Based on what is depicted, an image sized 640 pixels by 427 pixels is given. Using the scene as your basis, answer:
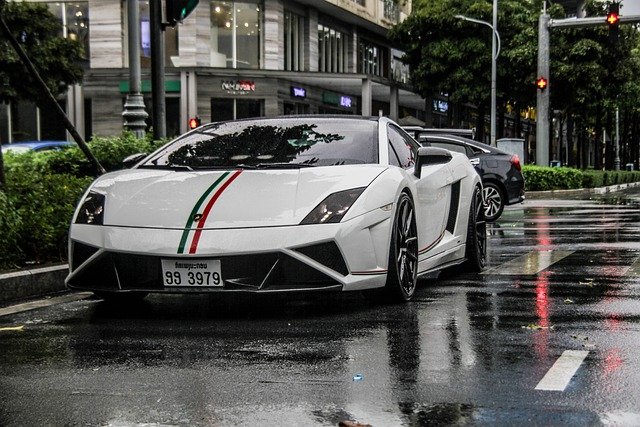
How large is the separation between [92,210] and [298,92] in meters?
38.3

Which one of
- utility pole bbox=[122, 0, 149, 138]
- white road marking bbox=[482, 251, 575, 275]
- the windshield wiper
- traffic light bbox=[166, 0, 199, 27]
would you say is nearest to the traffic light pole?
utility pole bbox=[122, 0, 149, 138]

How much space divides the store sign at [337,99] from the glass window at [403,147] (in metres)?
39.7

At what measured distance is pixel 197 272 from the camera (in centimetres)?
671

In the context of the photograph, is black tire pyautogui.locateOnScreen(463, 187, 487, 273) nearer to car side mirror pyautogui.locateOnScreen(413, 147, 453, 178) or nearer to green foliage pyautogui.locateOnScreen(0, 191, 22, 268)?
car side mirror pyautogui.locateOnScreen(413, 147, 453, 178)

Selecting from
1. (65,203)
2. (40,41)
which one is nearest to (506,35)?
(40,41)

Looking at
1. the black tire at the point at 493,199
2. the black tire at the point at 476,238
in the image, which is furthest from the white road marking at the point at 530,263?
the black tire at the point at 493,199

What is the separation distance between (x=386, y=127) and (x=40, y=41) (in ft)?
91.2

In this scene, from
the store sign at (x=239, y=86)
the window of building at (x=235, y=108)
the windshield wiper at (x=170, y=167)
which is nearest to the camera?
the windshield wiper at (x=170, y=167)

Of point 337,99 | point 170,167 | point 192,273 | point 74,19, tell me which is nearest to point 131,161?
point 170,167

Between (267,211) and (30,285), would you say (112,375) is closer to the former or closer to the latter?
(267,211)

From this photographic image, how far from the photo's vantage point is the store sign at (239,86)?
42656 millimetres

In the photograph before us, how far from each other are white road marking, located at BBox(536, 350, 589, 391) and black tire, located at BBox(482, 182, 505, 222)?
44.9 ft

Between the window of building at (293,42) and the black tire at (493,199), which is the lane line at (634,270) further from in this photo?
the window of building at (293,42)

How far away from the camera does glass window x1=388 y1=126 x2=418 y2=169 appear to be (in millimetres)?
8266
